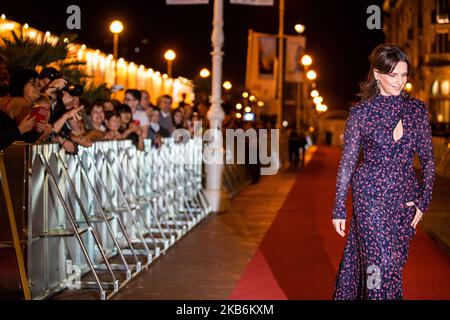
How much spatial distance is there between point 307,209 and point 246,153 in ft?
22.8

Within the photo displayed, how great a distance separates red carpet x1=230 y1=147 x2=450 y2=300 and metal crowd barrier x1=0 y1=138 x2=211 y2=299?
4.11 ft

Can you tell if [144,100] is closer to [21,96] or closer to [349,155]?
[21,96]

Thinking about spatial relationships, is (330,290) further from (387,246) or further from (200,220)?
(200,220)

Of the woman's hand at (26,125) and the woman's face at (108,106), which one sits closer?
the woman's hand at (26,125)

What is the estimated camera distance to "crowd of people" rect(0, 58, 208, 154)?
6516 millimetres

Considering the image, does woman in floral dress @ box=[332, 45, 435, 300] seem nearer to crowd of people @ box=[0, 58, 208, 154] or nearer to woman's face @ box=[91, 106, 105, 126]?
crowd of people @ box=[0, 58, 208, 154]

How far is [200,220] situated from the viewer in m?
13.8

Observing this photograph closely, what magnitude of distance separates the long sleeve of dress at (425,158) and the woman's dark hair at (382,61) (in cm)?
33

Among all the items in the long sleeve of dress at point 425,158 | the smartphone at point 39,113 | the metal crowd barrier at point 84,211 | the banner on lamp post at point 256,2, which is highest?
the banner on lamp post at point 256,2

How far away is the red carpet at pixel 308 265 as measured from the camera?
7.98 m

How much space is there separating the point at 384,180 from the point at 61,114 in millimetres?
4184

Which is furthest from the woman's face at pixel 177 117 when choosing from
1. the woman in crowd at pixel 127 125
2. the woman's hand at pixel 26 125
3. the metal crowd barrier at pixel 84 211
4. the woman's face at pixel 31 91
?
the woman's hand at pixel 26 125

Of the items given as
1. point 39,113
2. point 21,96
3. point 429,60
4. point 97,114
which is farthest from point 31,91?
point 429,60

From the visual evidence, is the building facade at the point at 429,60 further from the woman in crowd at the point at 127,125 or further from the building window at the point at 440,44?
the woman in crowd at the point at 127,125
